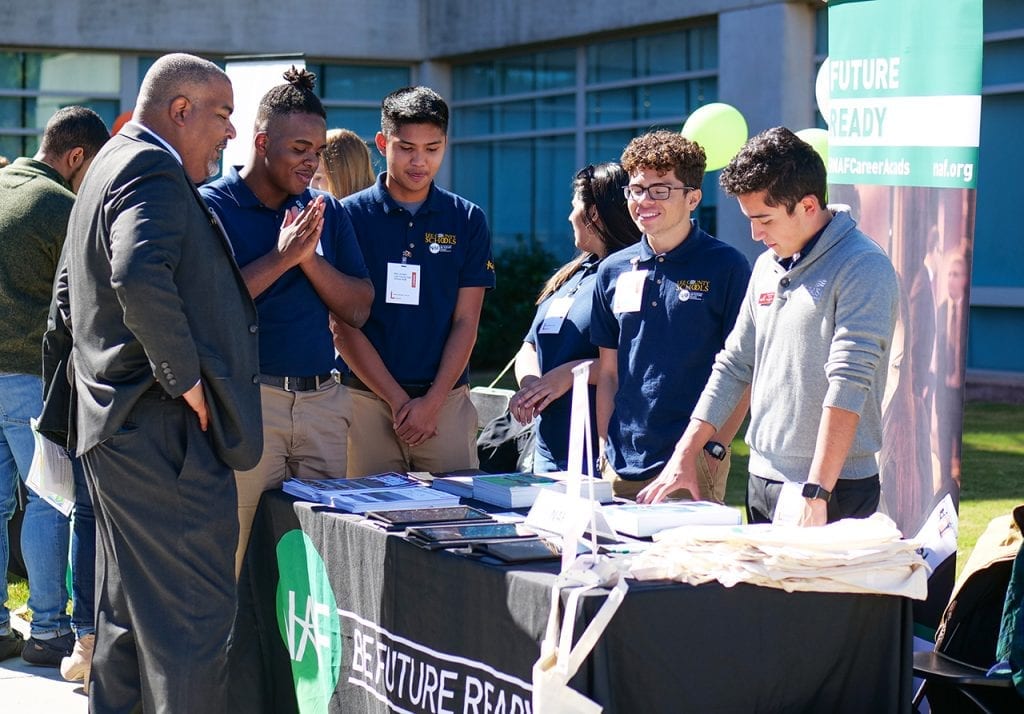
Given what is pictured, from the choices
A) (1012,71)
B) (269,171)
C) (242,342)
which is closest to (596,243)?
(269,171)

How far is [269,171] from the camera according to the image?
3.81m

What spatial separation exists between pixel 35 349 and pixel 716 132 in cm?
337

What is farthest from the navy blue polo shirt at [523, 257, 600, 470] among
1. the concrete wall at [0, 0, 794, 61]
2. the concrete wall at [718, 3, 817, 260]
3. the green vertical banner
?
the concrete wall at [0, 0, 794, 61]

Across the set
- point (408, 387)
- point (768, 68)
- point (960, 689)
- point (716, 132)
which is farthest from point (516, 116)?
point (960, 689)

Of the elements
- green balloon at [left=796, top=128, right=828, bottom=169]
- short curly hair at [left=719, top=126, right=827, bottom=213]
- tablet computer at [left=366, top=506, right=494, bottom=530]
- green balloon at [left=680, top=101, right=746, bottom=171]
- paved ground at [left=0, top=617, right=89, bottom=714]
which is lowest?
paved ground at [left=0, top=617, right=89, bottom=714]

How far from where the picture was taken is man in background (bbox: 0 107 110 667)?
4660 millimetres

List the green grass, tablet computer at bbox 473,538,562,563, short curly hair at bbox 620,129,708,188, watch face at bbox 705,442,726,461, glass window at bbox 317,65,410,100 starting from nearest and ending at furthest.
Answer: tablet computer at bbox 473,538,562,563
watch face at bbox 705,442,726,461
short curly hair at bbox 620,129,708,188
the green grass
glass window at bbox 317,65,410,100

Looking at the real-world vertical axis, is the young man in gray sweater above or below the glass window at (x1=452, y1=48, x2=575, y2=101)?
below

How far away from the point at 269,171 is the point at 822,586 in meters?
2.05

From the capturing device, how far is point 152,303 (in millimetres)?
3055

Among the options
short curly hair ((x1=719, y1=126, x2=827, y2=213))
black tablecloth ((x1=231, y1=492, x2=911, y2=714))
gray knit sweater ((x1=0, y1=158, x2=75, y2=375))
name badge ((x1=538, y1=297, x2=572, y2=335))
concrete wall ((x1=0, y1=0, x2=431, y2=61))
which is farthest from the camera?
concrete wall ((x1=0, y1=0, x2=431, y2=61))

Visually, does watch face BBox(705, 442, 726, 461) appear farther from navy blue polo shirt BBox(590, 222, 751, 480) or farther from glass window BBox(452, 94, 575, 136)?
→ glass window BBox(452, 94, 575, 136)

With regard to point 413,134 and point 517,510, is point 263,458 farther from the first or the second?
point 413,134

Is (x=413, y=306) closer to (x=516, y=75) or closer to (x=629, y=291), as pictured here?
(x=629, y=291)
